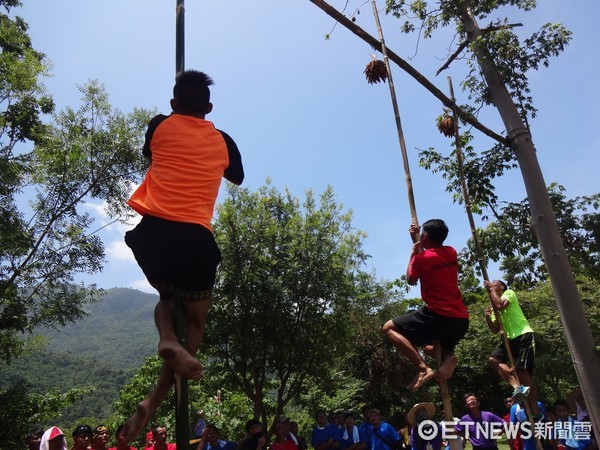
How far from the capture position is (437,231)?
4105 mm

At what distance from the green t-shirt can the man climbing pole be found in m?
4.54

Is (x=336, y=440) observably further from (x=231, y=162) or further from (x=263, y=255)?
(x=231, y=162)

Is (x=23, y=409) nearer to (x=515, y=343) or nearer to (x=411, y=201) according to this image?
(x=515, y=343)

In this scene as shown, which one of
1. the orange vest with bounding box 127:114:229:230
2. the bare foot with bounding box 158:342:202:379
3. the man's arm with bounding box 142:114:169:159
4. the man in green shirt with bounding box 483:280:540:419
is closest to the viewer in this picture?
the bare foot with bounding box 158:342:202:379

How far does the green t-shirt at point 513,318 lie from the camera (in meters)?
5.79

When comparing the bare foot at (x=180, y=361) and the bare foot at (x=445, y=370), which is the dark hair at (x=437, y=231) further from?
the bare foot at (x=180, y=361)

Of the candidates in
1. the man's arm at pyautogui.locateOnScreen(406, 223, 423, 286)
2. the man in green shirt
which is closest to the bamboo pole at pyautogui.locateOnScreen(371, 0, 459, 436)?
the man's arm at pyautogui.locateOnScreen(406, 223, 423, 286)

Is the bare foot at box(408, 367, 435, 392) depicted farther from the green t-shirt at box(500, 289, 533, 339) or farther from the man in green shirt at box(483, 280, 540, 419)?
the green t-shirt at box(500, 289, 533, 339)

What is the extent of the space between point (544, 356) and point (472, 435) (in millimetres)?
10667

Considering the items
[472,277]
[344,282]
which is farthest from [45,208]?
[472,277]

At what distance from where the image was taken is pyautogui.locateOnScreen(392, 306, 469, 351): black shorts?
12.7 ft

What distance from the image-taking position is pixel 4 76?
972 cm

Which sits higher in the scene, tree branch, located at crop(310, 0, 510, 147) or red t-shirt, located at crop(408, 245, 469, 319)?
tree branch, located at crop(310, 0, 510, 147)

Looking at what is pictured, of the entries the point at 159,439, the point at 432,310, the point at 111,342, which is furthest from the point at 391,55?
the point at 111,342
